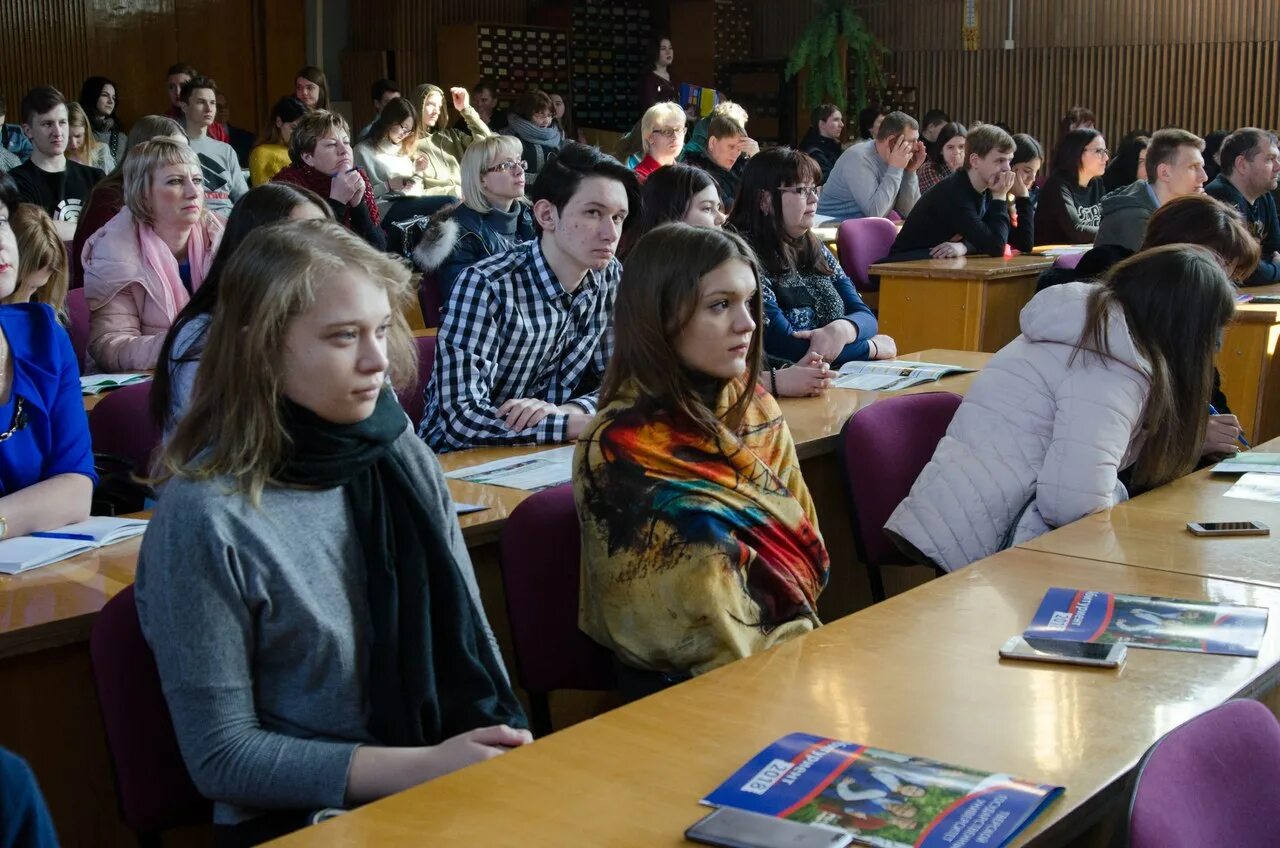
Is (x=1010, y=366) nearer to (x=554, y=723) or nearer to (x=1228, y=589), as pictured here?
(x=1228, y=589)

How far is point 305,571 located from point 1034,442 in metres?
1.81

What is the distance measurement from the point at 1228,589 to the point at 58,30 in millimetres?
10543

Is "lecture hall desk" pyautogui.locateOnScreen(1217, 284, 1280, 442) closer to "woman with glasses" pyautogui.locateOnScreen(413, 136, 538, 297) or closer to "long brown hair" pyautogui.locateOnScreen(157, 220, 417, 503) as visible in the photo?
"woman with glasses" pyautogui.locateOnScreen(413, 136, 538, 297)

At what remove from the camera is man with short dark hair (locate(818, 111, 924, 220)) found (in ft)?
29.6

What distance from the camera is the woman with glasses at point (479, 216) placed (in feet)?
18.4

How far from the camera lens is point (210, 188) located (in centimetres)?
857

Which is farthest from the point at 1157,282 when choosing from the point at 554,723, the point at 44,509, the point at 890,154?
the point at 890,154

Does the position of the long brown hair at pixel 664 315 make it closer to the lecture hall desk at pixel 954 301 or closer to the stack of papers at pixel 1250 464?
the stack of papers at pixel 1250 464

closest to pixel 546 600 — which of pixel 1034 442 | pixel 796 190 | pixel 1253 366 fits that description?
pixel 1034 442

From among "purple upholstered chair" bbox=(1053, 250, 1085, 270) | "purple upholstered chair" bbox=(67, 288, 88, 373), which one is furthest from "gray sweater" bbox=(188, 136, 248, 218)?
"purple upholstered chair" bbox=(1053, 250, 1085, 270)

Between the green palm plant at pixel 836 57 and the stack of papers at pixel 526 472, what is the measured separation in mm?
10753

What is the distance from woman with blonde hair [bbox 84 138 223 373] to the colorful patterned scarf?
2527mm

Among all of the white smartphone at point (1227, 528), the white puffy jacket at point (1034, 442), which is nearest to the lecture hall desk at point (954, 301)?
the white puffy jacket at point (1034, 442)

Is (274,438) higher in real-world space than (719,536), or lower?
higher
